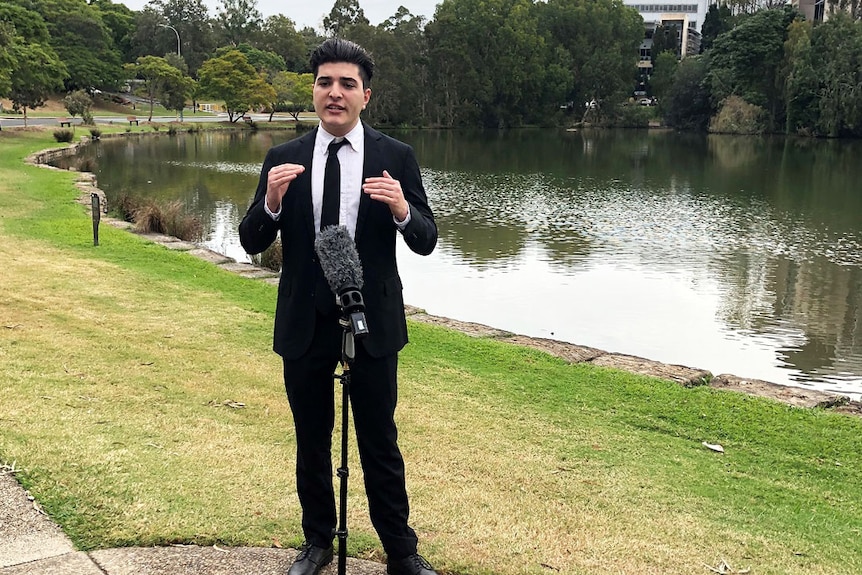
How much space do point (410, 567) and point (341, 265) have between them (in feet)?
3.48

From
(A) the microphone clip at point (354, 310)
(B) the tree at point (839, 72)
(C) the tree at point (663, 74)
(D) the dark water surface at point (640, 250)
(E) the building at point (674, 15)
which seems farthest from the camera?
(E) the building at point (674, 15)

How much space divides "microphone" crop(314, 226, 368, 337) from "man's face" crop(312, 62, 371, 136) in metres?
0.35

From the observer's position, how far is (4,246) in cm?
984

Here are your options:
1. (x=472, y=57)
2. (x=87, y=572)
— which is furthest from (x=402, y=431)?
(x=472, y=57)

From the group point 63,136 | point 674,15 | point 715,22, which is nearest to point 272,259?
point 63,136

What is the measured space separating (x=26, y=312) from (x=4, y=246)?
150 inches

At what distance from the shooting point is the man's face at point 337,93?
2.55 meters

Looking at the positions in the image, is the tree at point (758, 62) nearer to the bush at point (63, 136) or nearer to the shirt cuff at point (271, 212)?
the bush at point (63, 136)

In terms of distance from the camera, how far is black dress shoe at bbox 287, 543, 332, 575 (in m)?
2.74

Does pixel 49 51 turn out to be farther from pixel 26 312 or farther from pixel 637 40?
pixel 637 40

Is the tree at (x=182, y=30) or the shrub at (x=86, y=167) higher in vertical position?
the tree at (x=182, y=30)

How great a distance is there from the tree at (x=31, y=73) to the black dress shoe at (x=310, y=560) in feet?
95.5

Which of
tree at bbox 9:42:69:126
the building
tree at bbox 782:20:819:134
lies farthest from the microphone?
the building

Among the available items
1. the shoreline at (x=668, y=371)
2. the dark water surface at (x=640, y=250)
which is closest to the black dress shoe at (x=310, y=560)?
the shoreline at (x=668, y=371)
